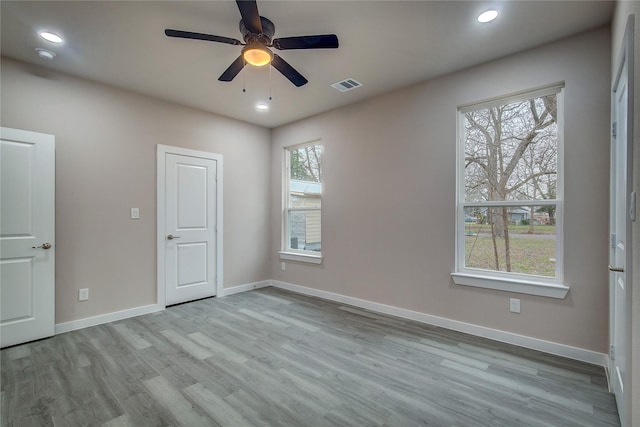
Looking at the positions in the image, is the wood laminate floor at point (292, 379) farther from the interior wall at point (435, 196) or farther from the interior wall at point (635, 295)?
the interior wall at point (635, 295)

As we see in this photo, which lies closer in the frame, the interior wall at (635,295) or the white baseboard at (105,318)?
the interior wall at (635,295)

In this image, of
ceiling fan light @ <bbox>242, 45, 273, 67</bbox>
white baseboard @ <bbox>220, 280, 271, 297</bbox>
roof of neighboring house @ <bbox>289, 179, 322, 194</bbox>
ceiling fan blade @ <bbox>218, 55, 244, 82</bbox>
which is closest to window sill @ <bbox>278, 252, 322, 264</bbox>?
white baseboard @ <bbox>220, 280, 271, 297</bbox>

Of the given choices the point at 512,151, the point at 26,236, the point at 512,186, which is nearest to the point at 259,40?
the point at 512,151

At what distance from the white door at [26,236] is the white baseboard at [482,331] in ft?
10.4

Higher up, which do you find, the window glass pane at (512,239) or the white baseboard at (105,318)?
the window glass pane at (512,239)

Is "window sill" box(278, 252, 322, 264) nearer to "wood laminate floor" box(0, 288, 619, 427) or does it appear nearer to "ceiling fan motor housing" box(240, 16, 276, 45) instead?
"wood laminate floor" box(0, 288, 619, 427)

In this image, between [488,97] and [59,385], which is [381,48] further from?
[59,385]

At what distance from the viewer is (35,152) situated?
118 inches

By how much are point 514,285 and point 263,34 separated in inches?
120

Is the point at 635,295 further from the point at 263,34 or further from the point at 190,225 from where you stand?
the point at 190,225

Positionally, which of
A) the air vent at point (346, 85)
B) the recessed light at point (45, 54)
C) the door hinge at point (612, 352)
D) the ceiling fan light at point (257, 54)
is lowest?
the door hinge at point (612, 352)

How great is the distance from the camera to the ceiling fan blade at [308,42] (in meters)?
2.08

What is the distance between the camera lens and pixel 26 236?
116 inches

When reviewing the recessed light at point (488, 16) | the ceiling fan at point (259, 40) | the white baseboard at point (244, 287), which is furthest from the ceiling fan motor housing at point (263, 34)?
the white baseboard at point (244, 287)
